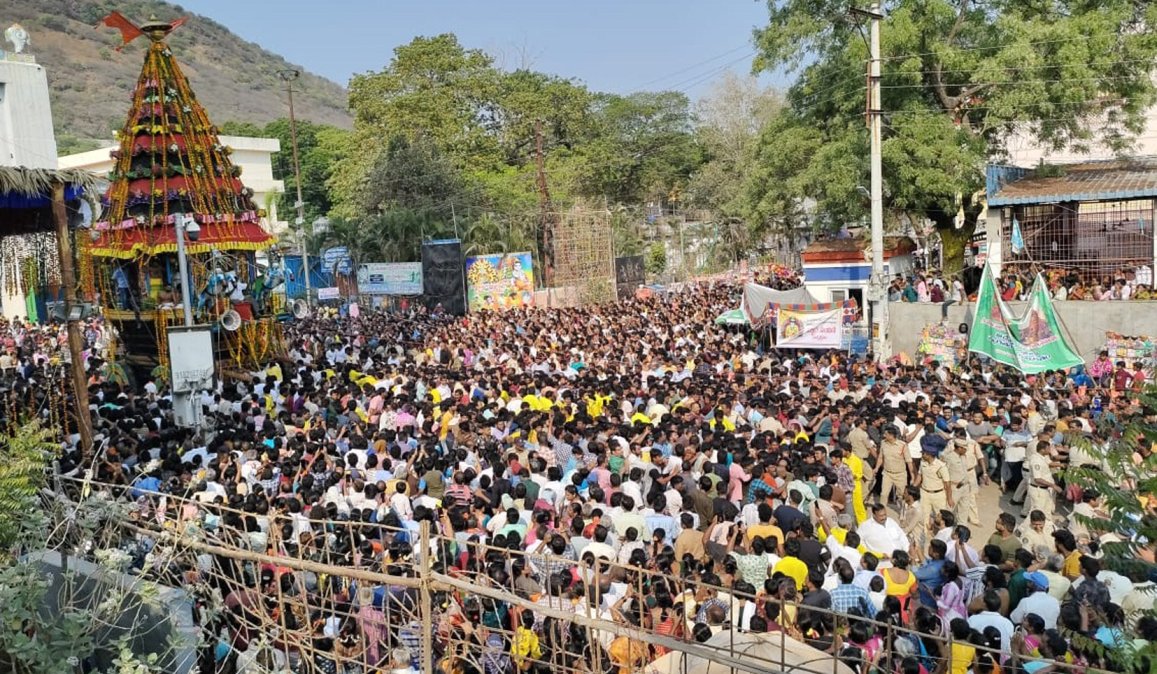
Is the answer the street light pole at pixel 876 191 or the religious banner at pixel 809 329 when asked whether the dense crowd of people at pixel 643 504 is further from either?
the street light pole at pixel 876 191

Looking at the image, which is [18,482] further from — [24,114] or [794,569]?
[24,114]

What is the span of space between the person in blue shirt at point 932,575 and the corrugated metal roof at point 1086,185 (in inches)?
519

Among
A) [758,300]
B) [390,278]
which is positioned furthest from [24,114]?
[390,278]

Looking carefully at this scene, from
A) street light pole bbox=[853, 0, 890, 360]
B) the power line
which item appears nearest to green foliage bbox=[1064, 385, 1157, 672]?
street light pole bbox=[853, 0, 890, 360]

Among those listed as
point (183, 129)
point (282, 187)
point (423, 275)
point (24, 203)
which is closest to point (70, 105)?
point (282, 187)

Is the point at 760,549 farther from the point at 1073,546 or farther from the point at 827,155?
the point at 827,155

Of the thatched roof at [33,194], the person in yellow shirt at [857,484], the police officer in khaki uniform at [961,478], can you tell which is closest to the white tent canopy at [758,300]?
the person in yellow shirt at [857,484]

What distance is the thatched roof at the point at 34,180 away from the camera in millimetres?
9492

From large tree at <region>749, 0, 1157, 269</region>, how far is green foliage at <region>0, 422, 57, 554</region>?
1641 centimetres

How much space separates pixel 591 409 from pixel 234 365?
24.4 feet

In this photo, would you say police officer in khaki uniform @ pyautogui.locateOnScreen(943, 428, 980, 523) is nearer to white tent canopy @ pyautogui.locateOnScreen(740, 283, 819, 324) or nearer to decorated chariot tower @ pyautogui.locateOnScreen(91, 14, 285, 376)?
white tent canopy @ pyautogui.locateOnScreen(740, 283, 819, 324)

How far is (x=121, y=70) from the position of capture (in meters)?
97.9

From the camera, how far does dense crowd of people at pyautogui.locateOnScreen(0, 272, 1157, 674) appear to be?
18.5 feet

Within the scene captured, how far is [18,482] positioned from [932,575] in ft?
18.2
